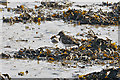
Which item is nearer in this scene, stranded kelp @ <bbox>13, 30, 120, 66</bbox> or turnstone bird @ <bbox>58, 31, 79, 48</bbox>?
stranded kelp @ <bbox>13, 30, 120, 66</bbox>

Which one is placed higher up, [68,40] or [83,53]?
[68,40]

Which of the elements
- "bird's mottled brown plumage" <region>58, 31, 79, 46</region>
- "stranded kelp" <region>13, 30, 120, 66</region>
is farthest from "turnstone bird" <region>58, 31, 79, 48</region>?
"stranded kelp" <region>13, 30, 120, 66</region>

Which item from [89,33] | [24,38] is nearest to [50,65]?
[24,38]

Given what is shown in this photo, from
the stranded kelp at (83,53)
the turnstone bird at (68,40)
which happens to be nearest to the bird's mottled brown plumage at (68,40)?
the turnstone bird at (68,40)

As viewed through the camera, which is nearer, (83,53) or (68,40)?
(83,53)

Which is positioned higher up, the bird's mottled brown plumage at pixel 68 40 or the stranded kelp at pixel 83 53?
the bird's mottled brown plumage at pixel 68 40

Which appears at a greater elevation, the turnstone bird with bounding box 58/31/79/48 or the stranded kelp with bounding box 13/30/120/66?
the turnstone bird with bounding box 58/31/79/48

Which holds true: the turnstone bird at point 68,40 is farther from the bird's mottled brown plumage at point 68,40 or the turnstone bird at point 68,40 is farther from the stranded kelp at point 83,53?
the stranded kelp at point 83,53

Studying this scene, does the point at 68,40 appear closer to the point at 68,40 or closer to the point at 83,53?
the point at 68,40

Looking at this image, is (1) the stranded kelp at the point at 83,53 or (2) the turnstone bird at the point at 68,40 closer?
(1) the stranded kelp at the point at 83,53

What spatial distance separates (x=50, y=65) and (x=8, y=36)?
315 cm

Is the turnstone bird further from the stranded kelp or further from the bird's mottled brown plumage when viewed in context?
the stranded kelp

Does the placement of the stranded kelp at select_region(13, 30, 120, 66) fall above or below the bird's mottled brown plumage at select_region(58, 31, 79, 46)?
below

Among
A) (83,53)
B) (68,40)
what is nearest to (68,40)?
(68,40)
